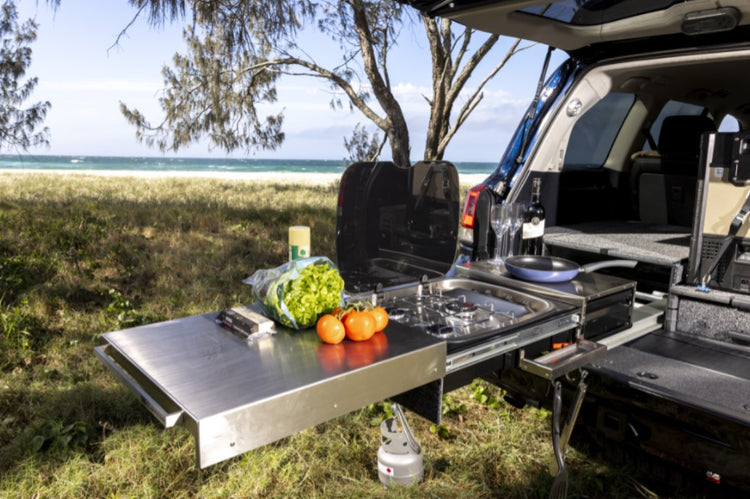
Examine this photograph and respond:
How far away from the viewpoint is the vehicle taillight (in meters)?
3.21

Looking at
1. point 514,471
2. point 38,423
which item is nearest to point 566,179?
point 514,471

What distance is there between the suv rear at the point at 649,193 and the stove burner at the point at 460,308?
54cm

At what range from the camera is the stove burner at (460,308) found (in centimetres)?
186

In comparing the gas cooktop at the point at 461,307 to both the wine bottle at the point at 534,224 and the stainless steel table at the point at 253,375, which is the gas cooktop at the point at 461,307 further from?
the wine bottle at the point at 534,224

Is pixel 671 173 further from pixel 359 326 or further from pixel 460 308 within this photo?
pixel 359 326

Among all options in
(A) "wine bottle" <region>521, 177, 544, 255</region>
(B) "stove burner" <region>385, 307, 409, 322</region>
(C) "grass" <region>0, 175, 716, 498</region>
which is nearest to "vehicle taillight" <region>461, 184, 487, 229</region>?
(A) "wine bottle" <region>521, 177, 544, 255</region>

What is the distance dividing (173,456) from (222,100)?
819 cm

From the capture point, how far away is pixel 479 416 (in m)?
3.16

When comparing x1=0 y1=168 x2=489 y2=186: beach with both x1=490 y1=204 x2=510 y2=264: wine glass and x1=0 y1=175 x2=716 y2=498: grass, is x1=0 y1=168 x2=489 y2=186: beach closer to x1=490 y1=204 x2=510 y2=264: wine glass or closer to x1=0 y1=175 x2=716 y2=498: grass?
x1=0 y1=175 x2=716 y2=498: grass

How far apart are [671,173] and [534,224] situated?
1.97 metres

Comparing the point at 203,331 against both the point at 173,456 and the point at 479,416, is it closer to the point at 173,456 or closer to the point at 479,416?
the point at 173,456

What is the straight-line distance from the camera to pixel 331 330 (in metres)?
1.47

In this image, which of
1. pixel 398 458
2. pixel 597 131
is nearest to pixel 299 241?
pixel 398 458

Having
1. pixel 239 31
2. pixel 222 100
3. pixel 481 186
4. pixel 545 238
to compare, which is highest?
pixel 239 31
